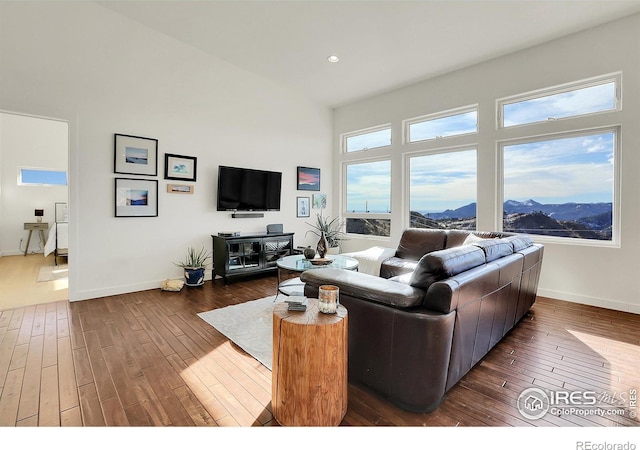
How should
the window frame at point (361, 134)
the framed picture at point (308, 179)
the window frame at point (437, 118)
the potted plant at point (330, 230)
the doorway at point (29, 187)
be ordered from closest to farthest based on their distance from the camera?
1. the window frame at point (437, 118)
2. the window frame at point (361, 134)
3. the framed picture at point (308, 179)
4. the potted plant at point (330, 230)
5. the doorway at point (29, 187)

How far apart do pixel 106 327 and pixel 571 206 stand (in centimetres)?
555

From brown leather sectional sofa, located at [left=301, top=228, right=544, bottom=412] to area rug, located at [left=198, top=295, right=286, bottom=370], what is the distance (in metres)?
0.71

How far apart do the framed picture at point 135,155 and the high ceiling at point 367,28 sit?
1.53 meters

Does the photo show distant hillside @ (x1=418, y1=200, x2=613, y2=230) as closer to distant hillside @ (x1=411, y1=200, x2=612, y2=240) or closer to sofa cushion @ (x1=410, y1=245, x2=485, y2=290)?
distant hillside @ (x1=411, y1=200, x2=612, y2=240)

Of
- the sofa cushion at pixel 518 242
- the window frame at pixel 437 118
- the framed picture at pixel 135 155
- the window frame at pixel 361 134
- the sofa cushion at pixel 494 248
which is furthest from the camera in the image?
the window frame at pixel 361 134

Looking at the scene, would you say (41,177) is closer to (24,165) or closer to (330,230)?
(24,165)

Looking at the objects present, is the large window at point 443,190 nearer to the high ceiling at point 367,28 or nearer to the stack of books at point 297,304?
the high ceiling at point 367,28

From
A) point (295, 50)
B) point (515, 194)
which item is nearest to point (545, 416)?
point (515, 194)

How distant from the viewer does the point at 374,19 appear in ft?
11.8

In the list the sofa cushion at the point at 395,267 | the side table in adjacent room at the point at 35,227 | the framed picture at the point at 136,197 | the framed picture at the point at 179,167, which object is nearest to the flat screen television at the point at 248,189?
the framed picture at the point at 179,167

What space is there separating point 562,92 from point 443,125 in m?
1.57

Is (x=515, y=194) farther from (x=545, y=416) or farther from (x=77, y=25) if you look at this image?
(x=77, y=25)

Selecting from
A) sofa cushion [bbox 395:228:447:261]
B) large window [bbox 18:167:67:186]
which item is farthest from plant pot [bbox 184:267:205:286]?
large window [bbox 18:167:67:186]

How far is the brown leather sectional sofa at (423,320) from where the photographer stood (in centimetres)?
162
